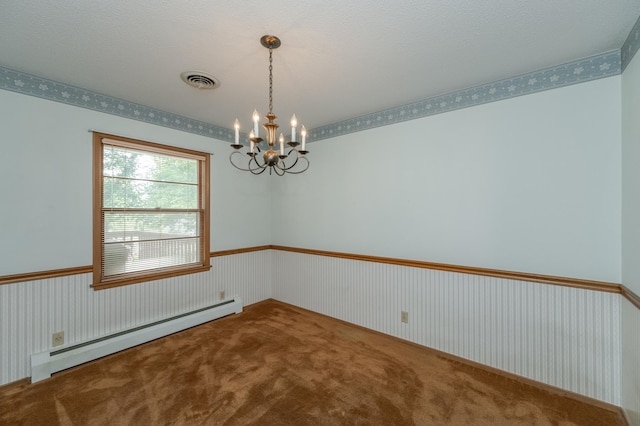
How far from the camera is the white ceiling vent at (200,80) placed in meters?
2.19

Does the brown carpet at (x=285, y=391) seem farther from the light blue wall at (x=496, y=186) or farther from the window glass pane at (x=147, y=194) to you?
the window glass pane at (x=147, y=194)

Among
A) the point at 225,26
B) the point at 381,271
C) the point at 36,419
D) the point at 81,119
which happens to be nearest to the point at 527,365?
the point at 381,271

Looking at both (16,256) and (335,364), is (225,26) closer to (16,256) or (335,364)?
(16,256)

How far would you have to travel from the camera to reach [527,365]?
221 cm

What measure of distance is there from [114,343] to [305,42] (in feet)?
10.6

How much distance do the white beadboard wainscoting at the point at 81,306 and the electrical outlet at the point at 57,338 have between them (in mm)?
23

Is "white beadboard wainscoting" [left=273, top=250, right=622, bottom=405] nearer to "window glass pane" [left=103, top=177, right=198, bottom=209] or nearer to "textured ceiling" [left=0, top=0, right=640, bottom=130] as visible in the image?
"textured ceiling" [left=0, top=0, right=640, bottom=130]

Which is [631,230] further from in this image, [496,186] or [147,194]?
[147,194]

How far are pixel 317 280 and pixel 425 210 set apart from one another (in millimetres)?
1747

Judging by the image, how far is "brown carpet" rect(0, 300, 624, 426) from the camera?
1.81 metres

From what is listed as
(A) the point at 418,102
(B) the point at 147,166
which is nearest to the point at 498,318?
(A) the point at 418,102

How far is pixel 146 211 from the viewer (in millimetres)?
2947

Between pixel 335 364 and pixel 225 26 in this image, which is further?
pixel 335 364

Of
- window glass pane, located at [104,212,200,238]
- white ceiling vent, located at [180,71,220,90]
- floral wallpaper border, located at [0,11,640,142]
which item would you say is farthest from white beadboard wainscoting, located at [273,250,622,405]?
white ceiling vent, located at [180,71,220,90]
